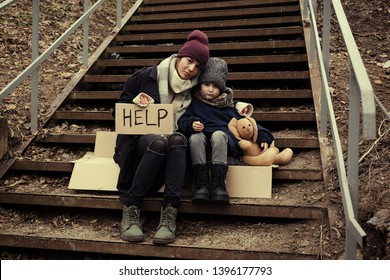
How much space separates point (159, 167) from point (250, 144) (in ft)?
2.10

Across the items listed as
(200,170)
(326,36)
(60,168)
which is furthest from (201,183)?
(326,36)

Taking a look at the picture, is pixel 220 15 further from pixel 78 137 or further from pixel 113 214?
pixel 113 214

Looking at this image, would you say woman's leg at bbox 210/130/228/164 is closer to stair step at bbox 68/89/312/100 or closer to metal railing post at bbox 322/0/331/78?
metal railing post at bbox 322/0/331/78

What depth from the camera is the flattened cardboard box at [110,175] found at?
279 centimetres

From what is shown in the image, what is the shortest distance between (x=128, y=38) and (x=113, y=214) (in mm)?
2952

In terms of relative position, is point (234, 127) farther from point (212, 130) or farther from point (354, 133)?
point (354, 133)

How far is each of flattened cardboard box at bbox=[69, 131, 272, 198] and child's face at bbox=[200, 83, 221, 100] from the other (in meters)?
0.51

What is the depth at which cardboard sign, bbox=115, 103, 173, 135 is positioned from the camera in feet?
8.93

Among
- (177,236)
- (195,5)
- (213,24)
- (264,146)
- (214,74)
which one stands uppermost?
(195,5)

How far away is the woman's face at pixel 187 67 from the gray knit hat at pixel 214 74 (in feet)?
0.21

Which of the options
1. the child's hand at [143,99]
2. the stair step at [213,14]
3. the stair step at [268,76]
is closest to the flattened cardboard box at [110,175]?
the child's hand at [143,99]

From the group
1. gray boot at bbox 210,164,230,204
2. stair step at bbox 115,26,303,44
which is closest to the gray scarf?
gray boot at bbox 210,164,230,204

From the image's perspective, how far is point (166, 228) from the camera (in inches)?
98.0

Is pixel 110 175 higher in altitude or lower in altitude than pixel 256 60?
lower
